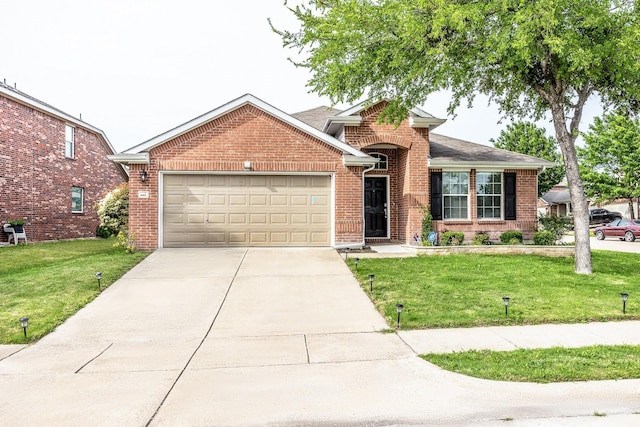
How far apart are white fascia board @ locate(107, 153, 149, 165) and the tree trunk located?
11.3m

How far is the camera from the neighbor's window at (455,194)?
15000 millimetres

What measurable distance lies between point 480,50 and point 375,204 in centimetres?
704

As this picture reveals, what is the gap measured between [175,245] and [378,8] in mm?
8638

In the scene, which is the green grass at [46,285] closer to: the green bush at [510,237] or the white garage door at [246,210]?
the white garage door at [246,210]

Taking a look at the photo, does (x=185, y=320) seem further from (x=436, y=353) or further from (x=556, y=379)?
(x=556, y=379)

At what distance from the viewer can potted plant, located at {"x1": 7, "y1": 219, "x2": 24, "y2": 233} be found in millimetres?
15602

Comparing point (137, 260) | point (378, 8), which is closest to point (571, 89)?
point (378, 8)

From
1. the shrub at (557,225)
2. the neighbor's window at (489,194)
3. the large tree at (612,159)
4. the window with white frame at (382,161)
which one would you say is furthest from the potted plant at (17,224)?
the large tree at (612,159)

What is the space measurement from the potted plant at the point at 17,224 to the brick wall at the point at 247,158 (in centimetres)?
707

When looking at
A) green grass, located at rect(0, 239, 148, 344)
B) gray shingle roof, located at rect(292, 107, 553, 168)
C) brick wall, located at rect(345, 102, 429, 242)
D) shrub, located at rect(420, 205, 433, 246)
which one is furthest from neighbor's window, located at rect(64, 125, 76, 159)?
shrub, located at rect(420, 205, 433, 246)

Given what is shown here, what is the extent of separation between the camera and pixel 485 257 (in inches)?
460

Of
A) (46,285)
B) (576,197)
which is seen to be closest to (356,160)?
(576,197)

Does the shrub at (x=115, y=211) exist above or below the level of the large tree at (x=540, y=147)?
below

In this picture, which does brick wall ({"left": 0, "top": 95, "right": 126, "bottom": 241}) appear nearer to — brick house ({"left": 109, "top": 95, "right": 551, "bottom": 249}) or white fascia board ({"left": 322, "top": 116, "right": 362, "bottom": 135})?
brick house ({"left": 109, "top": 95, "right": 551, "bottom": 249})
